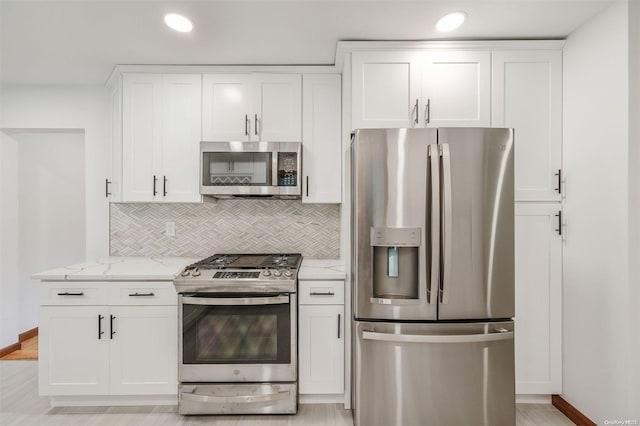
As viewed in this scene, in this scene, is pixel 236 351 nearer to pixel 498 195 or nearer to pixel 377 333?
pixel 377 333

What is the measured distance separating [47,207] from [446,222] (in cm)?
429

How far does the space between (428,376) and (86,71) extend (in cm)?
343

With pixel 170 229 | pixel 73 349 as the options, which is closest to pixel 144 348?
pixel 73 349

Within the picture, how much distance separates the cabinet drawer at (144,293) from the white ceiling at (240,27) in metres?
1.67

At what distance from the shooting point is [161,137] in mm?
2674

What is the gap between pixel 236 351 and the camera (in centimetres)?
220

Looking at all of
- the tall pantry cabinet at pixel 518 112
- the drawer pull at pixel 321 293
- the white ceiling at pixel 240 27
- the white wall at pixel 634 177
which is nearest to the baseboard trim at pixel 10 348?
the white ceiling at pixel 240 27

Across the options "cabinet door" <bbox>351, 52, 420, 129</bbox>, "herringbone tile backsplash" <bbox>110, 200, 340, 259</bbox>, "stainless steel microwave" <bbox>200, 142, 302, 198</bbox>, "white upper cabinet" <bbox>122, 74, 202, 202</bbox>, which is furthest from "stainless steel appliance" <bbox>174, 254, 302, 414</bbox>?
"cabinet door" <bbox>351, 52, 420, 129</bbox>

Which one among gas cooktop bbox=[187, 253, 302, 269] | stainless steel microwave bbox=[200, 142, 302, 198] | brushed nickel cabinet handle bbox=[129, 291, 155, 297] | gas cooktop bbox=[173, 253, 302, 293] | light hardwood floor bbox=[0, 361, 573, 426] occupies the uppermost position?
A: stainless steel microwave bbox=[200, 142, 302, 198]

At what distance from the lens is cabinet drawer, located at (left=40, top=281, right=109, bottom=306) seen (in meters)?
2.23

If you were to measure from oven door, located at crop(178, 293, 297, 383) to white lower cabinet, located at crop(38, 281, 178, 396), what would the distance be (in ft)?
0.52

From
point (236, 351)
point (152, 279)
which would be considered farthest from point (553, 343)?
point (152, 279)

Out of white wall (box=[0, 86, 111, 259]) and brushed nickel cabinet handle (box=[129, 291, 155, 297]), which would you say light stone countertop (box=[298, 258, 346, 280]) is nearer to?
brushed nickel cabinet handle (box=[129, 291, 155, 297])

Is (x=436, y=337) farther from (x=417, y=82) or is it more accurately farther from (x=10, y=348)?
(x=10, y=348)
